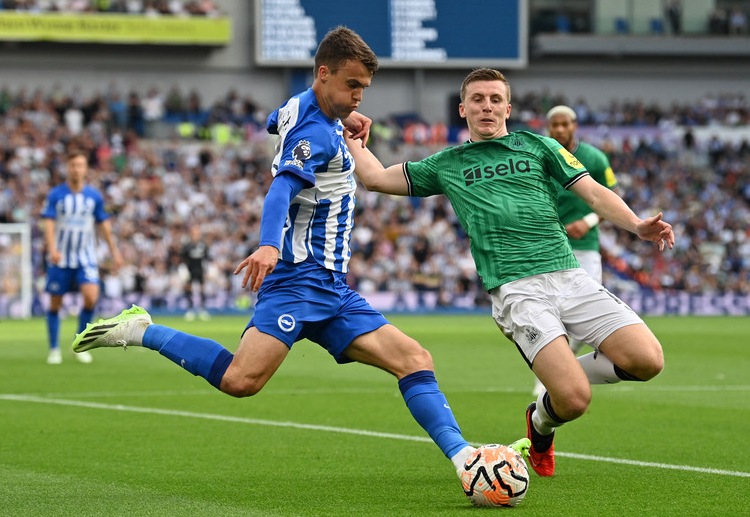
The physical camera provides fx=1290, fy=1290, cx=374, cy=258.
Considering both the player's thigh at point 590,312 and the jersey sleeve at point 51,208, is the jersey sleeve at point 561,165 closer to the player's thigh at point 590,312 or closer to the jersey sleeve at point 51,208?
the player's thigh at point 590,312

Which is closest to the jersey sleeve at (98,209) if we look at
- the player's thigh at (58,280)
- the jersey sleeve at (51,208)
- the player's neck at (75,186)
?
the player's neck at (75,186)

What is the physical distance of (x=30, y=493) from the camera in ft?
21.8

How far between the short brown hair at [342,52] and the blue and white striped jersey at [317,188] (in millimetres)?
209

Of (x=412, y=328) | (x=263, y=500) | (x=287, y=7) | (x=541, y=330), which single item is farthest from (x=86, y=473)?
(x=287, y=7)

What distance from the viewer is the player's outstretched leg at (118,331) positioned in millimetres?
6914

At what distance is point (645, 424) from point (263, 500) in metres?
4.67

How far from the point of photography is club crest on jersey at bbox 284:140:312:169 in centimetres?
632

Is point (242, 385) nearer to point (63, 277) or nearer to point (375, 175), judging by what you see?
point (375, 175)

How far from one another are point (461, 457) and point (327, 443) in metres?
2.76

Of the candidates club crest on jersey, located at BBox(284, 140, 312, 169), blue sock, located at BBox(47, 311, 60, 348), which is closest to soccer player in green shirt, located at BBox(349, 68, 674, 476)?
club crest on jersey, located at BBox(284, 140, 312, 169)

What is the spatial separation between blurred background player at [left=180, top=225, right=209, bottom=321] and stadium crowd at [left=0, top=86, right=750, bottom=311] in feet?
4.23

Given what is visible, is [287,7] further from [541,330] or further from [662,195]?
[541,330]

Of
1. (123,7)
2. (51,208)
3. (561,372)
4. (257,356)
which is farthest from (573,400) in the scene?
(123,7)

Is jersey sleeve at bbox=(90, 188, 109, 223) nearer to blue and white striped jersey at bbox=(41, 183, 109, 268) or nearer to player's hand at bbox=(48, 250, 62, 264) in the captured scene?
blue and white striped jersey at bbox=(41, 183, 109, 268)
